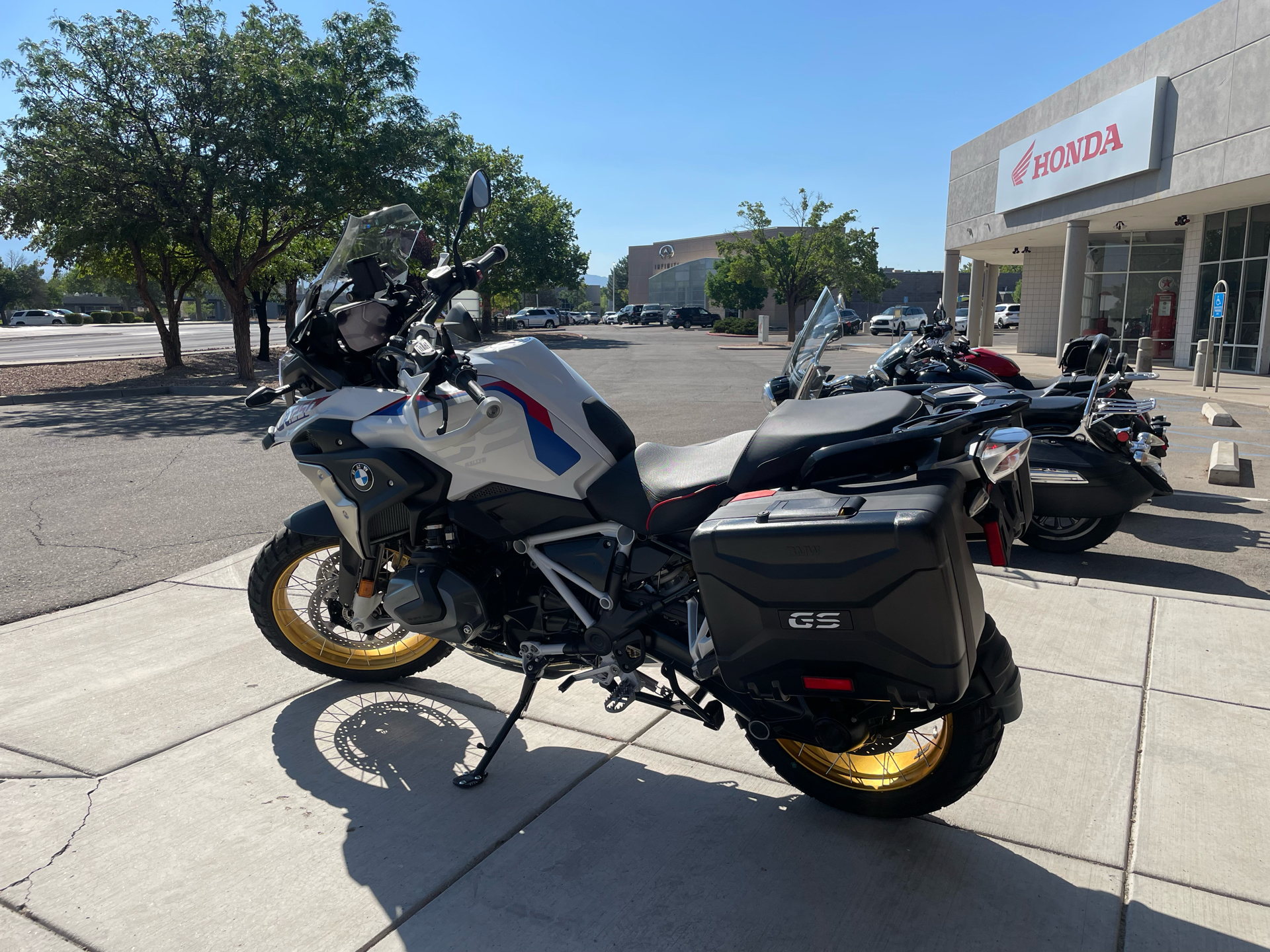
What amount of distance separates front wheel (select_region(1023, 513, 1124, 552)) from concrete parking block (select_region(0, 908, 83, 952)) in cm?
529

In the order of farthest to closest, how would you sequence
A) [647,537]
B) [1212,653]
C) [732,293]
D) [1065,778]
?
[732,293] < [1212,653] < [1065,778] < [647,537]

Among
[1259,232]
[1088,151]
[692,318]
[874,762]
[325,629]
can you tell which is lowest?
[874,762]

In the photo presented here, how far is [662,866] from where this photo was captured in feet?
8.50

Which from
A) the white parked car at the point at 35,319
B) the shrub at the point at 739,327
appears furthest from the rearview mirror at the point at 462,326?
the white parked car at the point at 35,319

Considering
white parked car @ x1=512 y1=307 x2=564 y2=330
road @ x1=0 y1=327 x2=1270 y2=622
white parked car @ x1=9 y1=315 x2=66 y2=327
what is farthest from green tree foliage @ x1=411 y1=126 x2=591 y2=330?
white parked car @ x1=9 y1=315 x2=66 y2=327

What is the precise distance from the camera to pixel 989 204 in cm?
2781

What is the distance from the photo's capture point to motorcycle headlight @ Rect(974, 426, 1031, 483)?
7.11ft

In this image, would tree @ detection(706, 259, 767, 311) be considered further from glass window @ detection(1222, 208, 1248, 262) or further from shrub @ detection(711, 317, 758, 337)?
glass window @ detection(1222, 208, 1248, 262)

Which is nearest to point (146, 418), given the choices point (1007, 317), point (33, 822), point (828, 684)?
point (33, 822)

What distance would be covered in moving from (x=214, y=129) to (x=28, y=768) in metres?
16.2

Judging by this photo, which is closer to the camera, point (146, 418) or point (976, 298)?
point (146, 418)

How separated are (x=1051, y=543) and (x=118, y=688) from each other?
531 centimetres

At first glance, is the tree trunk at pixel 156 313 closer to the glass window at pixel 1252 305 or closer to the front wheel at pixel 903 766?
the front wheel at pixel 903 766

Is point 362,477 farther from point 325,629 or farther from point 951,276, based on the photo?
point 951,276
